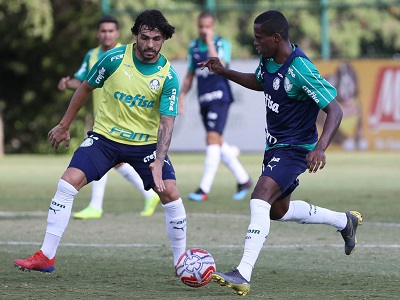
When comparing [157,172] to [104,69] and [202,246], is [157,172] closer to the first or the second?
[104,69]

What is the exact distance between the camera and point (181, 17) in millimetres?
26844

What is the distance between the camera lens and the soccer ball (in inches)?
286

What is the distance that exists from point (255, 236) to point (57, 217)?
1589 mm

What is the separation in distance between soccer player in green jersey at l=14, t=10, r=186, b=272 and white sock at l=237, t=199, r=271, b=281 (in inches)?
33.7

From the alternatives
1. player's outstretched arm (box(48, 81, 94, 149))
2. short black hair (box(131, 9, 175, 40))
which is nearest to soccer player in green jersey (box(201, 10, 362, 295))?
short black hair (box(131, 9, 175, 40))

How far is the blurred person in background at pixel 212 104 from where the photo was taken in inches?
560

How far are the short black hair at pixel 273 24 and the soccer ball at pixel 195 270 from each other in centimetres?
175

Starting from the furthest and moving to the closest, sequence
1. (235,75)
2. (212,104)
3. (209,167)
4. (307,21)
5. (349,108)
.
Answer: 1. (307,21)
2. (349,108)
3. (212,104)
4. (209,167)
5. (235,75)

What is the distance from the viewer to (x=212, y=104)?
567 inches

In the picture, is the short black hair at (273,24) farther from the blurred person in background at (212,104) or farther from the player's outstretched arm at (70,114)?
the blurred person in background at (212,104)

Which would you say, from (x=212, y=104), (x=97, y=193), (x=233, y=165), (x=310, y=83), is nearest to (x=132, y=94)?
(x=310, y=83)

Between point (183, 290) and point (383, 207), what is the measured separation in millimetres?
6326

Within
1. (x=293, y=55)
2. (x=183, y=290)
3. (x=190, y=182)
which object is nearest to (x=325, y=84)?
(x=293, y=55)

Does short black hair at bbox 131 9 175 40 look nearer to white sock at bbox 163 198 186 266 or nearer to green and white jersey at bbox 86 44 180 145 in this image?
green and white jersey at bbox 86 44 180 145
